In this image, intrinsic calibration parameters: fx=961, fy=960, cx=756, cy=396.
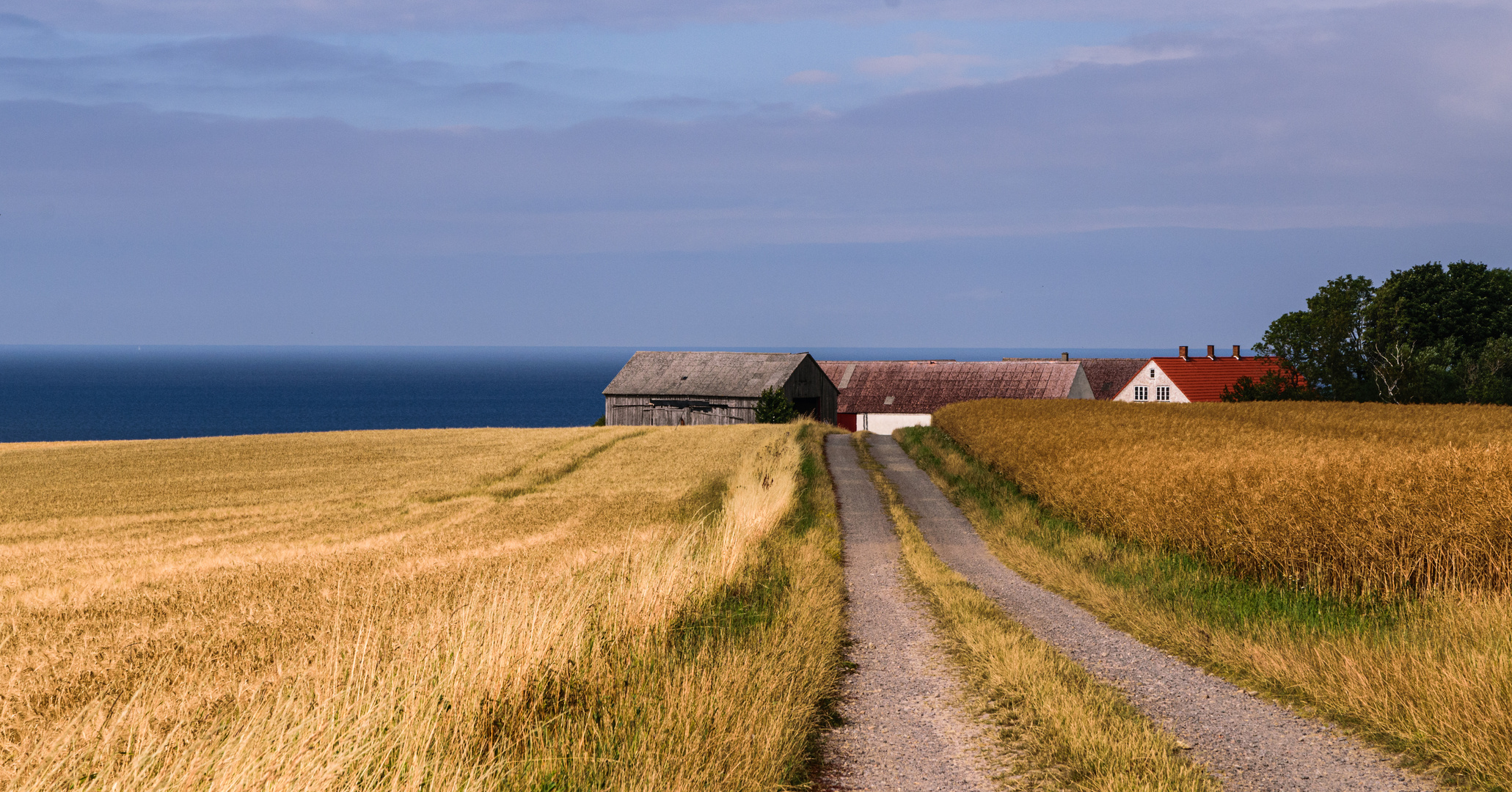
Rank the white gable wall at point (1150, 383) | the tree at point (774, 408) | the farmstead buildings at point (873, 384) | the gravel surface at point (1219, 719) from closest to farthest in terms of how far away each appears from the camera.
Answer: the gravel surface at point (1219, 719) < the tree at point (774, 408) < the farmstead buildings at point (873, 384) < the white gable wall at point (1150, 383)

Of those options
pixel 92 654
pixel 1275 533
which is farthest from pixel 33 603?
pixel 1275 533

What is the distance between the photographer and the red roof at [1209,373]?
84812 millimetres

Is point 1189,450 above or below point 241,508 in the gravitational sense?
above

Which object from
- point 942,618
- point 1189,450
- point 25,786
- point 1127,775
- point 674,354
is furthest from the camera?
point 674,354

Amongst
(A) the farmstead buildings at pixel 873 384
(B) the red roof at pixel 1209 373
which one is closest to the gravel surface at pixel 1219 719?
(A) the farmstead buildings at pixel 873 384

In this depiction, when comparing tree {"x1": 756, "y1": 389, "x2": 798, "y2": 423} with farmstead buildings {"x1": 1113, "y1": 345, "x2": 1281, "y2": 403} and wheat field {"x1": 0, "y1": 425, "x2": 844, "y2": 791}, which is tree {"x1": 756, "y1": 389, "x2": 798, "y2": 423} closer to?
farmstead buildings {"x1": 1113, "y1": 345, "x2": 1281, "y2": 403}

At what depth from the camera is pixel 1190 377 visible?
3415 inches

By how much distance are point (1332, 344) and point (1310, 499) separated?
54.5 metres

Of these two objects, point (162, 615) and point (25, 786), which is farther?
point (162, 615)

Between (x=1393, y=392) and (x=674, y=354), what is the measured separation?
5115 cm

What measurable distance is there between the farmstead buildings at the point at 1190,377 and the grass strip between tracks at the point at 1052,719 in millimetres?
78993

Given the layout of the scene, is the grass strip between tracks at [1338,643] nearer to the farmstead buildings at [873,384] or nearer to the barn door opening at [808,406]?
the farmstead buildings at [873,384]

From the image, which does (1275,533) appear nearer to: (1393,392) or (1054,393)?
(1393,392)

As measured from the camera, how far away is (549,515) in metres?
24.5
